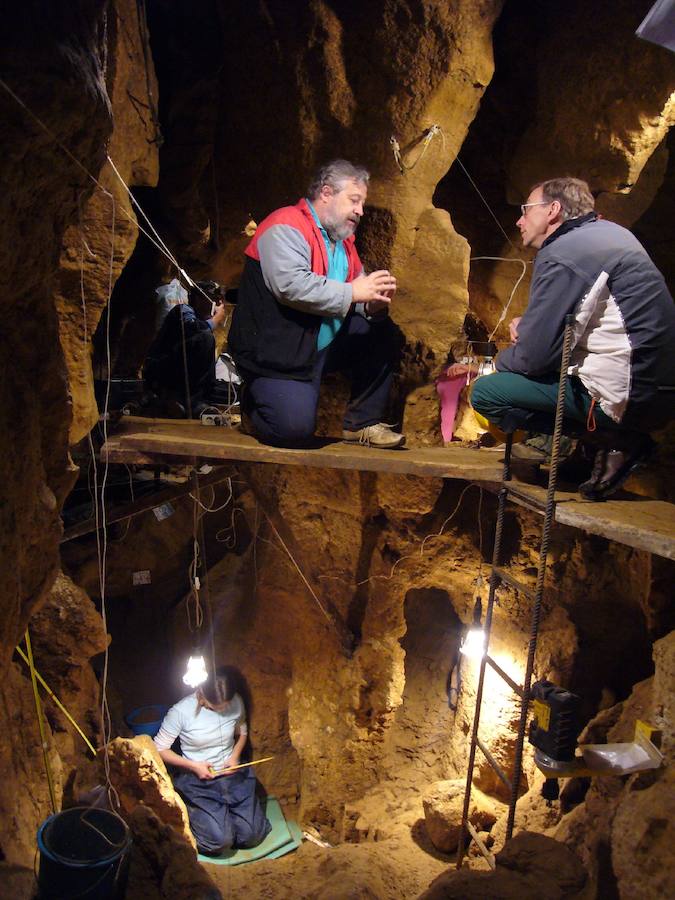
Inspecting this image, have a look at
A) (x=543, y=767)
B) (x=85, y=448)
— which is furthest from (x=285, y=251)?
(x=543, y=767)

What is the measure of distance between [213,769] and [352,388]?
461 cm

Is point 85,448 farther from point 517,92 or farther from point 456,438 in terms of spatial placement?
point 517,92

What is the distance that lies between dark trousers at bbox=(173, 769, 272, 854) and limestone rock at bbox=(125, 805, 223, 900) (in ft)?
7.95

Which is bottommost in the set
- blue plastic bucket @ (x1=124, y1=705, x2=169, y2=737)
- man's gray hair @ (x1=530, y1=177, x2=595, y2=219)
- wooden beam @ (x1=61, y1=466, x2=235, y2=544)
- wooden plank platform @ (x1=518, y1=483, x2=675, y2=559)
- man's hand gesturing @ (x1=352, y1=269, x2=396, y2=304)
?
blue plastic bucket @ (x1=124, y1=705, x2=169, y2=737)

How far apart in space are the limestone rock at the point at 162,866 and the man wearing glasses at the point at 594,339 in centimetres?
312

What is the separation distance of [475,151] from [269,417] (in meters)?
4.44

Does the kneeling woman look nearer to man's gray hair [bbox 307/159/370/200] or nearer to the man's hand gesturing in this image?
the man's hand gesturing

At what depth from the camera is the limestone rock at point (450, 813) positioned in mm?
5648

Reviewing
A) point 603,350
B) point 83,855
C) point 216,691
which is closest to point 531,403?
point 603,350

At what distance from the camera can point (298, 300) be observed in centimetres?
369

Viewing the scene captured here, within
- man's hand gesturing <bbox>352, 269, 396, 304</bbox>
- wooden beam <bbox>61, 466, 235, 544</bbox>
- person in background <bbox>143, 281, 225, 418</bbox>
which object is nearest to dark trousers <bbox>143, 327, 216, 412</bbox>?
person in background <bbox>143, 281, 225, 418</bbox>

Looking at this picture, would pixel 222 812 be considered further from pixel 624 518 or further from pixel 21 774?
pixel 624 518

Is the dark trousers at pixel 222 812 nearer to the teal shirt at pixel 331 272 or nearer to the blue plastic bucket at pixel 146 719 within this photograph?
the blue plastic bucket at pixel 146 719

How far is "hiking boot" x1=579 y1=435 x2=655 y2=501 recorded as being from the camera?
3.35 metres
